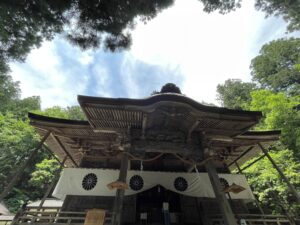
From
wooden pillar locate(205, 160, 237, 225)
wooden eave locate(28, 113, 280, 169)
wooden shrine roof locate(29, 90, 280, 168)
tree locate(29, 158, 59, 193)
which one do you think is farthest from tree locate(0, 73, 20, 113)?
wooden pillar locate(205, 160, 237, 225)

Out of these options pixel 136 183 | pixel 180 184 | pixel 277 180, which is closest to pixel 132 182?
pixel 136 183

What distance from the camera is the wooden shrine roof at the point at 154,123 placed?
4.89 metres

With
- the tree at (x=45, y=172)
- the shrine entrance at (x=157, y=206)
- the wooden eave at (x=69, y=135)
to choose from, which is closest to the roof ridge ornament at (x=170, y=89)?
the wooden eave at (x=69, y=135)

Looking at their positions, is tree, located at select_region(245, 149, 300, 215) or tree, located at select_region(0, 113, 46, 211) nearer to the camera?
tree, located at select_region(245, 149, 300, 215)

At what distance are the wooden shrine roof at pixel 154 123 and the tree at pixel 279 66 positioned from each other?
59.8 ft

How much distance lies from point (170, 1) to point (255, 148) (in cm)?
754

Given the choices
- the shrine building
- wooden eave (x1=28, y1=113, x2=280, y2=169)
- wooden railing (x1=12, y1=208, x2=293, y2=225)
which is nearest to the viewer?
the shrine building

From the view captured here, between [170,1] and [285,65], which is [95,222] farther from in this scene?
[285,65]

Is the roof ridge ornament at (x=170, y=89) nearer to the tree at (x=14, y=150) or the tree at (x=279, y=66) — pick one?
the tree at (x=279, y=66)

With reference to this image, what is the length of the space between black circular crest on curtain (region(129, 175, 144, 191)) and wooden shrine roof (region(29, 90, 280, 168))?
1.94 metres

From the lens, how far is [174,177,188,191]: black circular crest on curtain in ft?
25.1

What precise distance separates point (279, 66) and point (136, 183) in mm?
25889

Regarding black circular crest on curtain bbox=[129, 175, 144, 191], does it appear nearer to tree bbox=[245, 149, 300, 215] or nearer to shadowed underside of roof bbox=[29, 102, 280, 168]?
shadowed underside of roof bbox=[29, 102, 280, 168]

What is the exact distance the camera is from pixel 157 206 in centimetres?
902
